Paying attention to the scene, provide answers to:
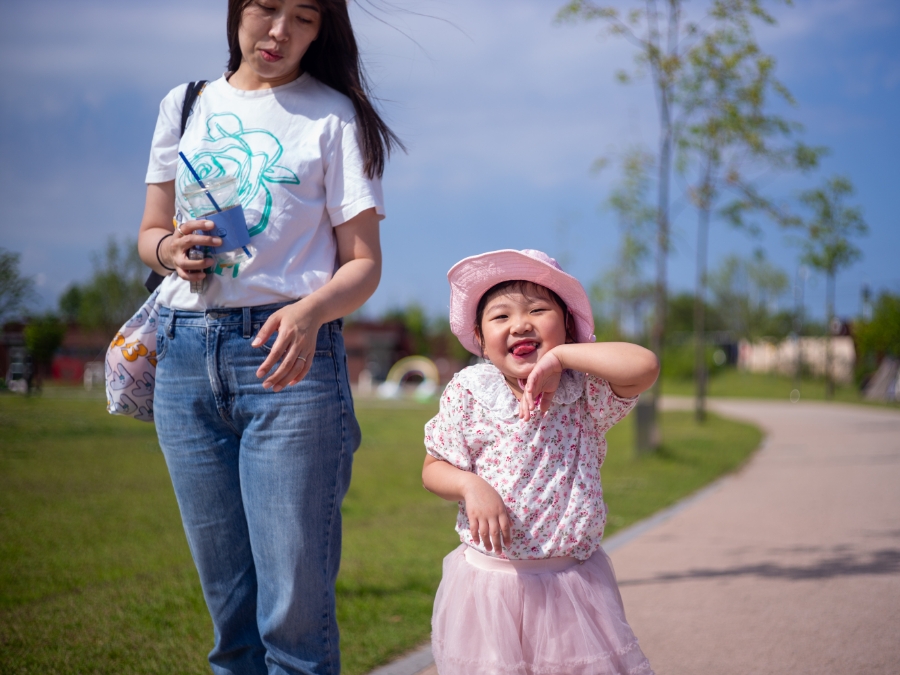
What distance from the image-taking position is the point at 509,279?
237 cm

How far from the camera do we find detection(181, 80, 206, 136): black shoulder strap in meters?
2.33

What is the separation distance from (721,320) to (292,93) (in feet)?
188

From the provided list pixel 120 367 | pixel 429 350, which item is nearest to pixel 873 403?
pixel 120 367

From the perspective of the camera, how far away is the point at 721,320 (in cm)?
5656

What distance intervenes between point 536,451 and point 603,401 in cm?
23

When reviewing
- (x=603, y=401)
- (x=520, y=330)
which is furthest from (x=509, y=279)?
(x=603, y=401)

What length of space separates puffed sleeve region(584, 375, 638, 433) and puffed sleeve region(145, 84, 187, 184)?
1.29 m

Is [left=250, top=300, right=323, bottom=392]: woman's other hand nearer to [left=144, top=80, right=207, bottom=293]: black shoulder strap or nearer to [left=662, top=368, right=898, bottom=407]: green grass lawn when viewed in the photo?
[left=144, top=80, right=207, bottom=293]: black shoulder strap

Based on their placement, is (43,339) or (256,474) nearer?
(256,474)

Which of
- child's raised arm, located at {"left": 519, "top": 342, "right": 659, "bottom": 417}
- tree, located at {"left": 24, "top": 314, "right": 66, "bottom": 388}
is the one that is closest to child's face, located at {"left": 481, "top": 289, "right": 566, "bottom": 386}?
child's raised arm, located at {"left": 519, "top": 342, "right": 659, "bottom": 417}

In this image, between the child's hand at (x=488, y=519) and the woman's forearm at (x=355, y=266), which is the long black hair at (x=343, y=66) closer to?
the woman's forearm at (x=355, y=266)

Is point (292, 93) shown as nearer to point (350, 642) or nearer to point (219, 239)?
point (219, 239)

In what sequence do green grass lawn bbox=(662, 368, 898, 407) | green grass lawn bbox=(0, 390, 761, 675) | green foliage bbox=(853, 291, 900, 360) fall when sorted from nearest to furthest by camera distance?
green grass lawn bbox=(0, 390, 761, 675) → green foliage bbox=(853, 291, 900, 360) → green grass lawn bbox=(662, 368, 898, 407)

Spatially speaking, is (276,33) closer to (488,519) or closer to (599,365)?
(599,365)
